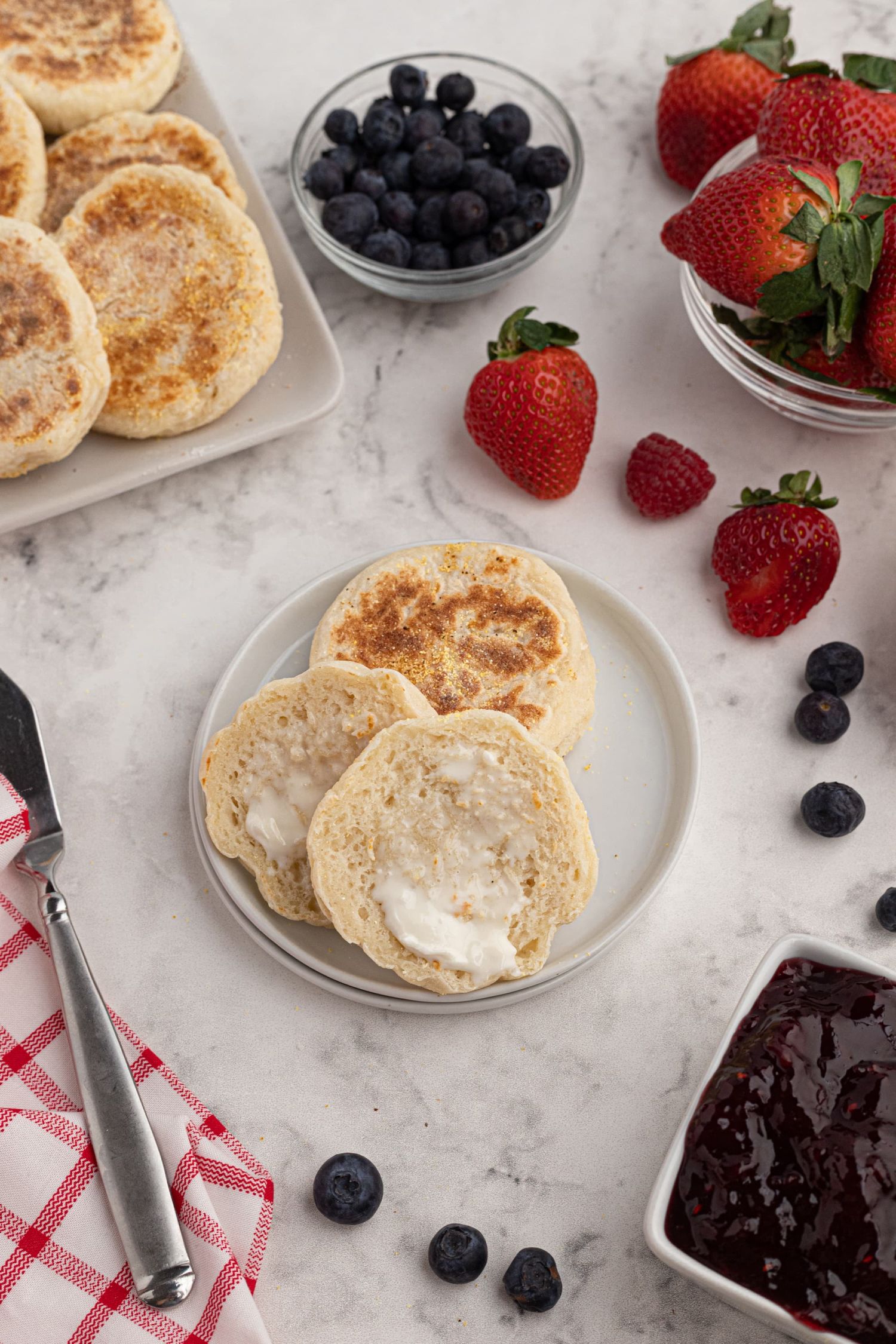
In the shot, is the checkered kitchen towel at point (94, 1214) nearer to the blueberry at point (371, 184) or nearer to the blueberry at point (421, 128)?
the blueberry at point (371, 184)

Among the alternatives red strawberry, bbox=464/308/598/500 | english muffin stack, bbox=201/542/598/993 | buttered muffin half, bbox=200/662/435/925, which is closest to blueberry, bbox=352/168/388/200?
red strawberry, bbox=464/308/598/500

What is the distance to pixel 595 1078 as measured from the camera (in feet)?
6.52

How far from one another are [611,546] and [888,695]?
25.5 inches

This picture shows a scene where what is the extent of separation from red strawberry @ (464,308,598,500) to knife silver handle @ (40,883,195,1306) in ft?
4.25

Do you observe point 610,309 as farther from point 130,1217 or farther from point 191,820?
point 130,1217

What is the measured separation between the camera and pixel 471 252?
2484 mm

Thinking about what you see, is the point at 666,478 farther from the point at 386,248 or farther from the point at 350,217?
the point at 350,217

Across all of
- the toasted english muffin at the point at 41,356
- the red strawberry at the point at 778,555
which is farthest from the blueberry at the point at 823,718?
the toasted english muffin at the point at 41,356

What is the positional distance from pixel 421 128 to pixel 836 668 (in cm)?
151

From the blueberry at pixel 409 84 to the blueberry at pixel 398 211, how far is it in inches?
10.3


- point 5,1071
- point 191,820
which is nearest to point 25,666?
point 191,820

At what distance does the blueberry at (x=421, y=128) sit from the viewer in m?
2.54

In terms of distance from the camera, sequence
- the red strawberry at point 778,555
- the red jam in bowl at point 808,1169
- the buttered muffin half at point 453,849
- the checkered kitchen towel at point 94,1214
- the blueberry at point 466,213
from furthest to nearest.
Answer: the blueberry at point 466,213
the red strawberry at point 778,555
the buttered muffin half at point 453,849
the checkered kitchen towel at point 94,1214
the red jam in bowl at point 808,1169

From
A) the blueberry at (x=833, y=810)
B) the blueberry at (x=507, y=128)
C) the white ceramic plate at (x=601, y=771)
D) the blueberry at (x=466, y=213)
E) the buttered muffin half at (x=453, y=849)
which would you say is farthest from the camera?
the blueberry at (x=507, y=128)
